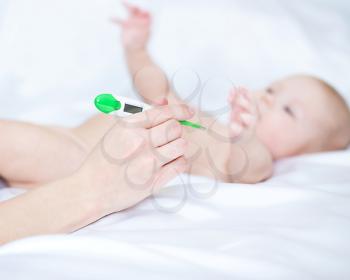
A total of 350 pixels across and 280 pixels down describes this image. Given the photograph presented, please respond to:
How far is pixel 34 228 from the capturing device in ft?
2.49

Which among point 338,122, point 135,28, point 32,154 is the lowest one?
point 32,154

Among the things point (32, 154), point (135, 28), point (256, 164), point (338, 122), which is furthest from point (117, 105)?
point (135, 28)

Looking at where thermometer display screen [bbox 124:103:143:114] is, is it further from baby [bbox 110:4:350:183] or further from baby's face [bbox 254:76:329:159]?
baby's face [bbox 254:76:329:159]

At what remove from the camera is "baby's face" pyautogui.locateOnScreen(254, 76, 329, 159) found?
4.19ft

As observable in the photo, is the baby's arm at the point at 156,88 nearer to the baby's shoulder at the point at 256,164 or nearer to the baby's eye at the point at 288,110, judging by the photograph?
the baby's shoulder at the point at 256,164

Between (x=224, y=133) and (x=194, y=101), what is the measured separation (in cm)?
21

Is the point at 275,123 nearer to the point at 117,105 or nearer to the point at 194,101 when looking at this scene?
the point at 194,101

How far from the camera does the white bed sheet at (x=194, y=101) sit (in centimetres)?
66

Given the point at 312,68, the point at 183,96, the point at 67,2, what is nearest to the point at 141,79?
the point at 183,96

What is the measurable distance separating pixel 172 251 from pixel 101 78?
3.03ft

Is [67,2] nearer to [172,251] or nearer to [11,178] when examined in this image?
[11,178]

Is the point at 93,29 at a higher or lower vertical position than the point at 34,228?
higher

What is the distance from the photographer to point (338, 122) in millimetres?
1286

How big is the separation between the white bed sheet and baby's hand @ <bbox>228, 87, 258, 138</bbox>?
12 cm
